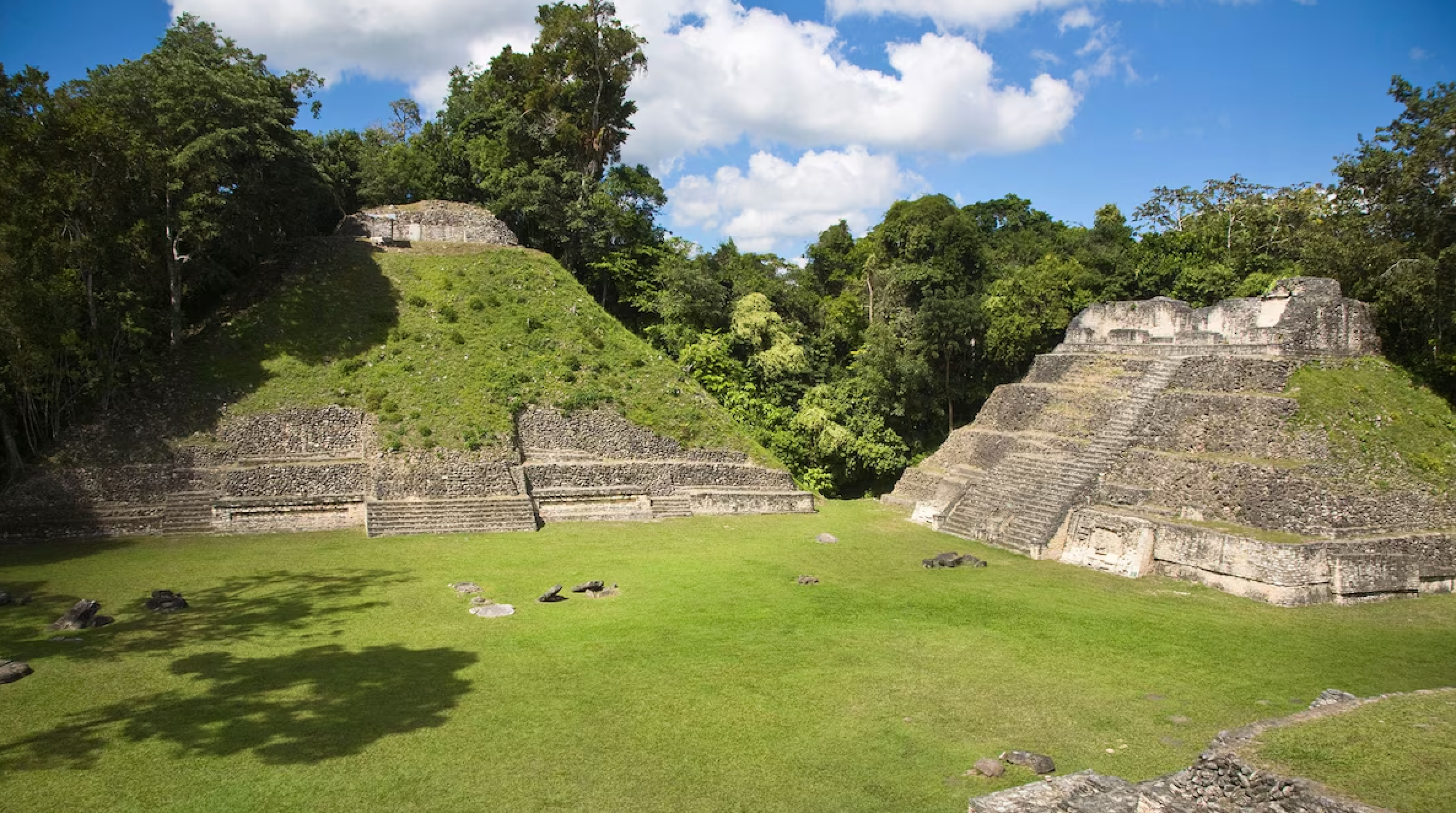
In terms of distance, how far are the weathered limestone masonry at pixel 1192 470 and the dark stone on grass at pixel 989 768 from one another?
9038 mm

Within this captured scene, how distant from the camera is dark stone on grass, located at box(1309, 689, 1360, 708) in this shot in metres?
8.13

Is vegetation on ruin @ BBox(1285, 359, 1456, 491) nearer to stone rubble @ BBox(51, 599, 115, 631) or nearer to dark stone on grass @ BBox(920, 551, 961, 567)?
dark stone on grass @ BBox(920, 551, 961, 567)

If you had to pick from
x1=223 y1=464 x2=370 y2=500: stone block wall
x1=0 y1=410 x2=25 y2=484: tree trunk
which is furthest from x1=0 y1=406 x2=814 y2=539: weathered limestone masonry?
x1=0 y1=410 x2=25 y2=484: tree trunk

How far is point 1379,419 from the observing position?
632 inches

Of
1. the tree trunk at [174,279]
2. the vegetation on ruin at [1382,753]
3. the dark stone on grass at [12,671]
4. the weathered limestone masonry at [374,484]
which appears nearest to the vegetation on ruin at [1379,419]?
the vegetation on ruin at [1382,753]

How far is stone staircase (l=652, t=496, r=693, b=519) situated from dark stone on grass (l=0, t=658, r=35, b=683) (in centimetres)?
1315

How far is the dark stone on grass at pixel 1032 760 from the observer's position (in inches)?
294

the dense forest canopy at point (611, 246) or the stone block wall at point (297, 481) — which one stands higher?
the dense forest canopy at point (611, 246)

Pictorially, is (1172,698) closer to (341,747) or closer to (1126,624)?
(1126,624)

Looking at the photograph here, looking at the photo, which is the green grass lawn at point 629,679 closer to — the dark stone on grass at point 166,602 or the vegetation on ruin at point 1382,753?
the dark stone on grass at point 166,602

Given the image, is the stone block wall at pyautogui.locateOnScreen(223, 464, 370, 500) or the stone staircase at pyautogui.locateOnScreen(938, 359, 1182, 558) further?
the stone block wall at pyautogui.locateOnScreen(223, 464, 370, 500)

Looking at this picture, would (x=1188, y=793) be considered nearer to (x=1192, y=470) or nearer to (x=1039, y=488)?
(x=1192, y=470)

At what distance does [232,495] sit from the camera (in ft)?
59.8

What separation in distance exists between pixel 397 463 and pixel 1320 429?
20579 millimetres
